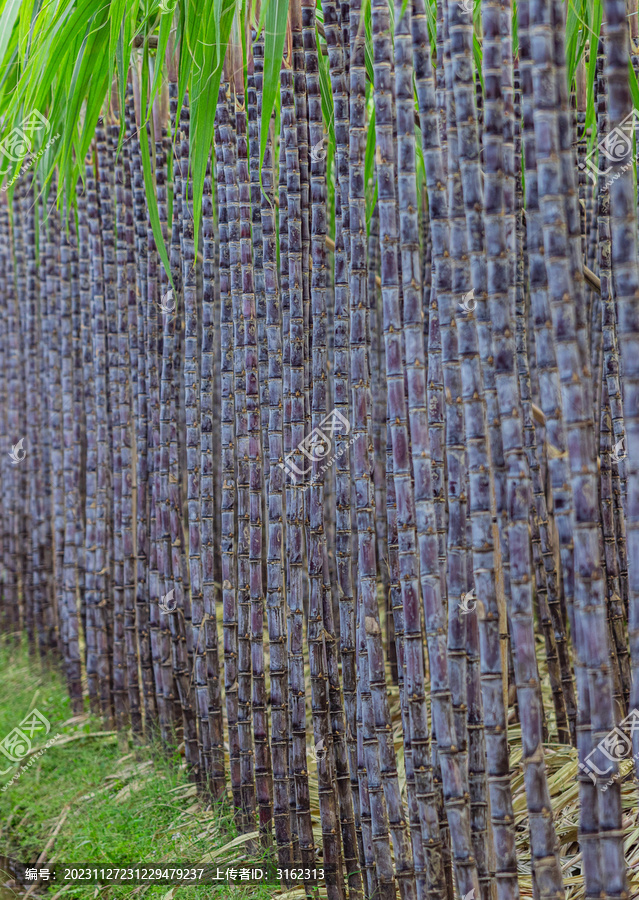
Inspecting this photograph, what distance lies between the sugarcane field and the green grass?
1cm

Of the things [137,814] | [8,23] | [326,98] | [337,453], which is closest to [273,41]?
[326,98]

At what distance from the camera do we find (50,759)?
2594mm

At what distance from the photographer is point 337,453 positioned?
172cm

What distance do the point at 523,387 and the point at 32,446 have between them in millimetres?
2507

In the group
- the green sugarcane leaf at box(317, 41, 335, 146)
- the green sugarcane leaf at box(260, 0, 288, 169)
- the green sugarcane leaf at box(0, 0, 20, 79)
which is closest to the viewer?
the green sugarcane leaf at box(260, 0, 288, 169)

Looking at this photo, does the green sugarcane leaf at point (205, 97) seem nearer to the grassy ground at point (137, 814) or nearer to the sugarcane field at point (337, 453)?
the sugarcane field at point (337, 453)

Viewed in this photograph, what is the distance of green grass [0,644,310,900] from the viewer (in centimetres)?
188

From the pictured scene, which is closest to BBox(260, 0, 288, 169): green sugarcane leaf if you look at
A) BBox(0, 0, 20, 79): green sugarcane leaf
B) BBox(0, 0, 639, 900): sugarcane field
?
BBox(0, 0, 639, 900): sugarcane field

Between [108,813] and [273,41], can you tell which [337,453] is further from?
[108,813]

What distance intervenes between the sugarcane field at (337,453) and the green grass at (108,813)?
13mm

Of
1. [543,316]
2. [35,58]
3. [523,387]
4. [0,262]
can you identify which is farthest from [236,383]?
[0,262]

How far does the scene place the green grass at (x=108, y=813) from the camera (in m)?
1.88

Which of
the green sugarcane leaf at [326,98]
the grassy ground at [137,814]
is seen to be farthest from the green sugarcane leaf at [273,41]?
the grassy ground at [137,814]

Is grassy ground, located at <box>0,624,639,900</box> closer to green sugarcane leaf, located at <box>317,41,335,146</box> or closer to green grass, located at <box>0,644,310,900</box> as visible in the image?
green grass, located at <box>0,644,310,900</box>
